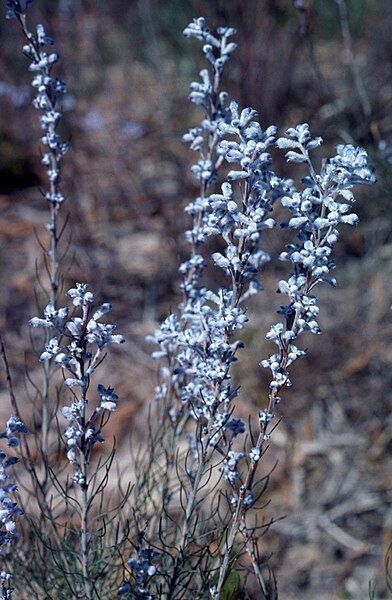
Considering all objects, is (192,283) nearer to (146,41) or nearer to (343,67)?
(343,67)

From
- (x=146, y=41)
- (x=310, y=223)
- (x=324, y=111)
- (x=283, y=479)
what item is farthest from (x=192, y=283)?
(x=146, y=41)

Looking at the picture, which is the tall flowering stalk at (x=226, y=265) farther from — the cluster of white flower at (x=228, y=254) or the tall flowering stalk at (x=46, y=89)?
the tall flowering stalk at (x=46, y=89)

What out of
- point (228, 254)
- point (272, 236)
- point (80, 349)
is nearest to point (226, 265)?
point (228, 254)

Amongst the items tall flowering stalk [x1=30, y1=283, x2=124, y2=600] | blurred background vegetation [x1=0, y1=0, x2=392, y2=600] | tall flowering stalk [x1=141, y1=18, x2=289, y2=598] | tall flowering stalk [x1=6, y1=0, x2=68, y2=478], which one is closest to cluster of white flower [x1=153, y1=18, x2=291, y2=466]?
tall flowering stalk [x1=141, y1=18, x2=289, y2=598]

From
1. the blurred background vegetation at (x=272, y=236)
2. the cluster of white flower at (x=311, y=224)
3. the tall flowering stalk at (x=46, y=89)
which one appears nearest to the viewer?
the cluster of white flower at (x=311, y=224)

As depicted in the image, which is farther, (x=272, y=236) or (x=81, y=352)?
(x=272, y=236)

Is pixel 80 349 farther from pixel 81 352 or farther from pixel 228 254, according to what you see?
pixel 228 254

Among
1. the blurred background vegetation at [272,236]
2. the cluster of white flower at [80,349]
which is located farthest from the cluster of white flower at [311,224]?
the blurred background vegetation at [272,236]

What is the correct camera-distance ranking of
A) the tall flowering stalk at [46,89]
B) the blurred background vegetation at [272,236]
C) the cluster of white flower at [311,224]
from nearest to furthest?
1. the cluster of white flower at [311,224]
2. the tall flowering stalk at [46,89]
3. the blurred background vegetation at [272,236]
